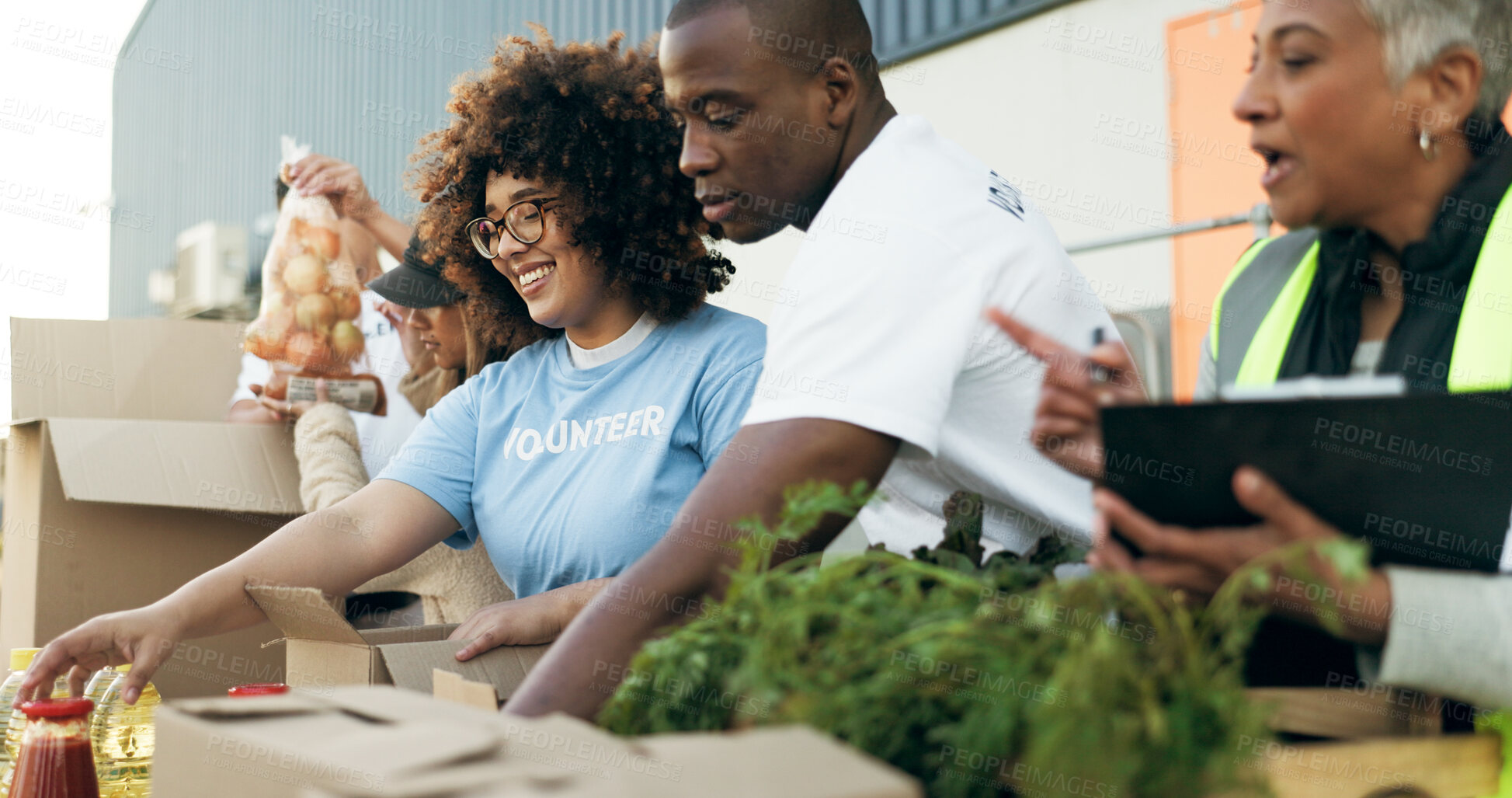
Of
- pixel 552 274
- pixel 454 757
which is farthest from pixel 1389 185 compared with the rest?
pixel 552 274

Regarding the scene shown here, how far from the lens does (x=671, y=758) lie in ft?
2.19

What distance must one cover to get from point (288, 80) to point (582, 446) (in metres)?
9.04

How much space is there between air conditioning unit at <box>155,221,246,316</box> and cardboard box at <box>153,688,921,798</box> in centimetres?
687

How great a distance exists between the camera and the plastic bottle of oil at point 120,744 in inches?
66.2

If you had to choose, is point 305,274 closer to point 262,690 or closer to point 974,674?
point 262,690

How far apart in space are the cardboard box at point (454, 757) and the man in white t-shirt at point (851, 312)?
0.28 metres

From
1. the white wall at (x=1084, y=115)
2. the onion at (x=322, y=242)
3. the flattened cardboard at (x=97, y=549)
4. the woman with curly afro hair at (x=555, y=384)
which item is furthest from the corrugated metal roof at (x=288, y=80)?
the flattened cardboard at (x=97, y=549)

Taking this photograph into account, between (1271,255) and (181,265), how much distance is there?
812cm

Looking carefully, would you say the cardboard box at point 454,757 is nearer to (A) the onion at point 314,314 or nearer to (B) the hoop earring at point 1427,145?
(B) the hoop earring at point 1427,145

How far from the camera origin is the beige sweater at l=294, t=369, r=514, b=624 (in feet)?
7.84

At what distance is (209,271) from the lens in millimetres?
7840

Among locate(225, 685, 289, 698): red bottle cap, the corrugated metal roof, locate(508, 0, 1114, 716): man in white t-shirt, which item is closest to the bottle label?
locate(225, 685, 289, 698): red bottle cap

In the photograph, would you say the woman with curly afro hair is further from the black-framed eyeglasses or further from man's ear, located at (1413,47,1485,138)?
man's ear, located at (1413,47,1485,138)

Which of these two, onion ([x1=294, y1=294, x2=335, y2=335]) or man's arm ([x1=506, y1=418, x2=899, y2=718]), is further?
onion ([x1=294, y1=294, x2=335, y2=335])
